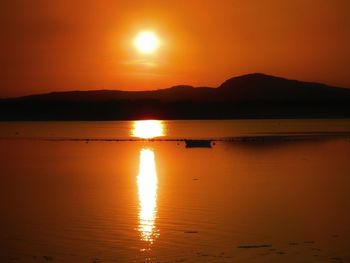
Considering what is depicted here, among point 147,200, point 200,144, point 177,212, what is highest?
point 200,144

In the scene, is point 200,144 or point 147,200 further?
point 200,144

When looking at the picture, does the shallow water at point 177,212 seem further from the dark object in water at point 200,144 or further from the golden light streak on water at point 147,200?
the dark object in water at point 200,144

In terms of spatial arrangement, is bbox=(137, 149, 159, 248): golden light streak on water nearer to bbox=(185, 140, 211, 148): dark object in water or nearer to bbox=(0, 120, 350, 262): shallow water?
bbox=(0, 120, 350, 262): shallow water

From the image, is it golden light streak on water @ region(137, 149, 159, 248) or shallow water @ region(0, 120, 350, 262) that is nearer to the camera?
shallow water @ region(0, 120, 350, 262)

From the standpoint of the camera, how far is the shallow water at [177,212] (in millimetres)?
13953

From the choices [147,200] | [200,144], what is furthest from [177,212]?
[200,144]

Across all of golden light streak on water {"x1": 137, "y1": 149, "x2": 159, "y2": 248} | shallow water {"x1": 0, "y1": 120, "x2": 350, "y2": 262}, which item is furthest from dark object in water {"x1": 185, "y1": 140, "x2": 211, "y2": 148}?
shallow water {"x1": 0, "y1": 120, "x2": 350, "y2": 262}

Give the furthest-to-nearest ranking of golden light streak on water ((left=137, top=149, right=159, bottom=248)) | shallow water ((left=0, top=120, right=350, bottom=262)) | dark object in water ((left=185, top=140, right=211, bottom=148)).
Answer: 1. dark object in water ((left=185, top=140, right=211, bottom=148))
2. golden light streak on water ((left=137, top=149, right=159, bottom=248))
3. shallow water ((left=0, top=120, right=350, bottom=262))

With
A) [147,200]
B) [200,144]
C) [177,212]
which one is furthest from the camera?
[200,144]

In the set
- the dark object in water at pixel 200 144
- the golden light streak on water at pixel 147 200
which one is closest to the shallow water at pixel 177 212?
the golden light streak on water at pixel 147 200

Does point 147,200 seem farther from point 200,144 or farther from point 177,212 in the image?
point 200,144

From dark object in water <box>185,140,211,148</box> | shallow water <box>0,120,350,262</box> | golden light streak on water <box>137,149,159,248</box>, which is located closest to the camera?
shallow water <box>0,120,350,262</box>

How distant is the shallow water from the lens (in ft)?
45.8

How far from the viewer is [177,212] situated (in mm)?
19484
